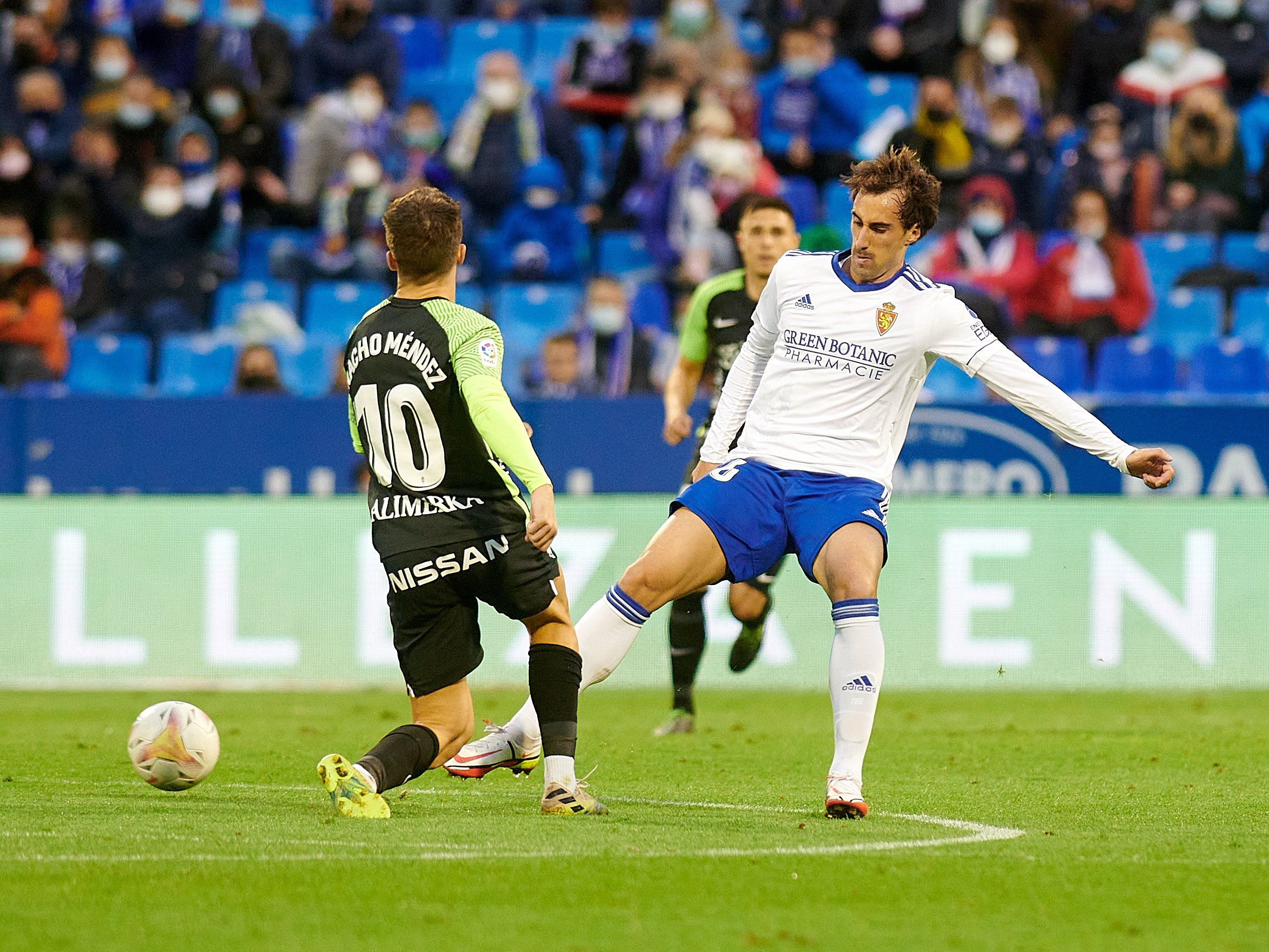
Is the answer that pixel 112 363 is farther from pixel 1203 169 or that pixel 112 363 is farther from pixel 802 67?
pixel 1203 169

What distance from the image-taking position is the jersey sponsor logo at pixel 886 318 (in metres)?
6.34

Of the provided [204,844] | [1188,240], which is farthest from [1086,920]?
[1188,240]

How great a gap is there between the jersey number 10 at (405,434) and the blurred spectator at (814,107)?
11672 millimetres

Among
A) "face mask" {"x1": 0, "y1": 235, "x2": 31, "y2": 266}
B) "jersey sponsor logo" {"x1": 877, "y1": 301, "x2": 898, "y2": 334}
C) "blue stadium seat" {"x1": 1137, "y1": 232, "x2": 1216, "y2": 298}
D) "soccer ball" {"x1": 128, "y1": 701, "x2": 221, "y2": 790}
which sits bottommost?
"soccer ball" {"x1": 128, "y1": 701, "x2": 221, "y2": 790}

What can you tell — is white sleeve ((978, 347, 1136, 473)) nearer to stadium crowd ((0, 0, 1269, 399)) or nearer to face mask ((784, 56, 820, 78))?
stadium crowd ((0, 0, 1269, 399))

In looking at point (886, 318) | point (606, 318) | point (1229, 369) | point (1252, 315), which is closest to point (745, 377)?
point (886, 318)

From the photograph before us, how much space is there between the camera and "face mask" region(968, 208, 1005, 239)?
16.0 metres

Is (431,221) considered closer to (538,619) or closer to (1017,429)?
(538,619)

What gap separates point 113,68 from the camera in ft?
59.3

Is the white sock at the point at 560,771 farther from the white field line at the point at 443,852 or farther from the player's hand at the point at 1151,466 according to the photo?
the player's hand at the point at 1151,466

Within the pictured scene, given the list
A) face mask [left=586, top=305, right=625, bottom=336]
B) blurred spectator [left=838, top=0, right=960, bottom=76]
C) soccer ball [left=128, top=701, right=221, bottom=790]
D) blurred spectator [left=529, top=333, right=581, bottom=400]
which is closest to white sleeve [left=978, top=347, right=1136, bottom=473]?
soccer ball [left=128, top=701, right=221, bottom=790]

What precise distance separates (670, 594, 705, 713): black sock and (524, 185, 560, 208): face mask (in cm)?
772

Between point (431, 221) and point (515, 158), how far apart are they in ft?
37.4

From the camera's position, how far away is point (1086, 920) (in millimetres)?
4434
